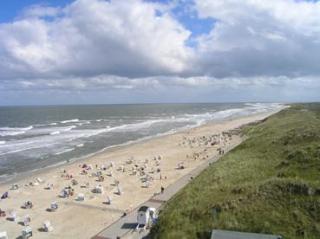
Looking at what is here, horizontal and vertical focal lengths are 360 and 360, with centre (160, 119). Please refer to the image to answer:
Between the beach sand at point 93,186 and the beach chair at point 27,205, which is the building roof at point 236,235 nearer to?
the beach sand at point 93,186

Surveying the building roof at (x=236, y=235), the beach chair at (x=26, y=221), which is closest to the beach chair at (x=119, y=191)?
the beach chair at (x=26, y=221)

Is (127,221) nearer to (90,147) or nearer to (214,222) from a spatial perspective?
(214,222)

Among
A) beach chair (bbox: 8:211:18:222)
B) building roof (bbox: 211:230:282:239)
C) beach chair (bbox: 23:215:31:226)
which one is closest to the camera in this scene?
building roof (bbox: 211:230:282:239)

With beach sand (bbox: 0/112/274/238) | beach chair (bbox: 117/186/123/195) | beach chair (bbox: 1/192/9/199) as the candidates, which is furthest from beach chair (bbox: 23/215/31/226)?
beach chair (bbox: 117/186/123/195)

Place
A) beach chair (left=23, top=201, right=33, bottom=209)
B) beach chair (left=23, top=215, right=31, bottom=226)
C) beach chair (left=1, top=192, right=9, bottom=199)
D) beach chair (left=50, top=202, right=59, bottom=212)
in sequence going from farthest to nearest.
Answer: beach chair (left=1, top=192, right=9, bottom=199)
beach chair (left=23, top=201, right=33, bottom=209)
beach chair (left=50, top=202, right=59, bottom=212)
beach chair (left=23, top=215, right=31, bottom=226)

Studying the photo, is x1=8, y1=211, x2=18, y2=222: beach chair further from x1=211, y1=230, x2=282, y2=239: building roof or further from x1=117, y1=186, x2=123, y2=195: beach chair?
x1=211, y1=230, x2=282, y2=239: building roof

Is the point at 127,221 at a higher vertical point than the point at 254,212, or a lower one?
lower

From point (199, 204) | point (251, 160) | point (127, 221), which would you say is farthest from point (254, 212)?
point (251, 160)

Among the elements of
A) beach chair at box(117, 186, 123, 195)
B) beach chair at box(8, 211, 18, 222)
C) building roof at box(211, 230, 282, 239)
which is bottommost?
beach chair at box(8, 211, 18, 222)
